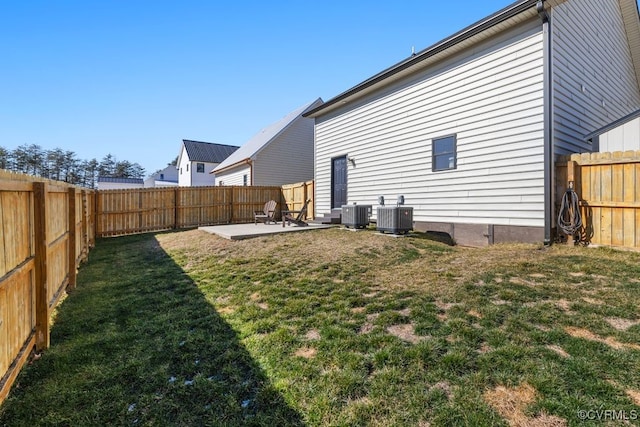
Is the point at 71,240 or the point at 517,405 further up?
the point at 71,240

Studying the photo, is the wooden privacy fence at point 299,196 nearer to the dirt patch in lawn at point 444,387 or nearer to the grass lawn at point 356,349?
the grass lawn at point 356,349

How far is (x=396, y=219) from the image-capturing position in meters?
7.83

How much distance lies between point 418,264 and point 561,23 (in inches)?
235

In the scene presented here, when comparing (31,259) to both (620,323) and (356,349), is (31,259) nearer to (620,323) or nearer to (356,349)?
(356,349)

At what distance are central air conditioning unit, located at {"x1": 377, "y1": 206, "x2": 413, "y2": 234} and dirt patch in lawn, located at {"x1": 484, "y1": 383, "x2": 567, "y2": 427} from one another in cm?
576

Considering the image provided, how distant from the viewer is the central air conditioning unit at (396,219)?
25.7 ft

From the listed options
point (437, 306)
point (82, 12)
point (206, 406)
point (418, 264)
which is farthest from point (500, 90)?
point (82, 12)

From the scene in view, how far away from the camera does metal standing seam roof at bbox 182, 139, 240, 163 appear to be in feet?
97.1

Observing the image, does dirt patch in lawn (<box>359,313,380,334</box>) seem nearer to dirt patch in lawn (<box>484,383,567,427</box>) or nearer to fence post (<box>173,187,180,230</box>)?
dirt patch in lawn (<box>484,383,567,427</box>)

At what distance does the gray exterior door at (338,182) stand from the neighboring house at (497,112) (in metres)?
0.87

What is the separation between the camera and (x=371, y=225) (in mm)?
9703

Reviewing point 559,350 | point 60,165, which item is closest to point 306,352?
point 559,350

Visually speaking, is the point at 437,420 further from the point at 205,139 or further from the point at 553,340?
the point at 205,139

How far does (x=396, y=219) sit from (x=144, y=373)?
629cm
